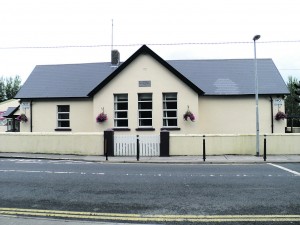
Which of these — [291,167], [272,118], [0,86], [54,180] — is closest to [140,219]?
[54,180]

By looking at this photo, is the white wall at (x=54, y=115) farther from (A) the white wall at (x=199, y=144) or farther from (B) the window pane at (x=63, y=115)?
(A) the white wall at (x=199, y=144)

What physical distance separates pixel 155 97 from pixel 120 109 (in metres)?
2.59

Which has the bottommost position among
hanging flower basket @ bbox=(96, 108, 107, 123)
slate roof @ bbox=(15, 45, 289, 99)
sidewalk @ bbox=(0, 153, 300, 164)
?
sidewalk @ bbox=(0, 153, 300, 164)

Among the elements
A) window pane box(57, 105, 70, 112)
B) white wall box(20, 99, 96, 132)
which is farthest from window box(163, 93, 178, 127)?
window pane box(57, 105, 70, 112)

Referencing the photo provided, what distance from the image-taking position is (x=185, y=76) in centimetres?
2352

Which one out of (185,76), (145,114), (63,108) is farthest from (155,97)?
(63,108)

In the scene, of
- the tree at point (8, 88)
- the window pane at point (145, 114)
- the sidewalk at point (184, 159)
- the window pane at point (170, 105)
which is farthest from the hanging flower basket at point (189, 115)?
the tree at point (8, 88)

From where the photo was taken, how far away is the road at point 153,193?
6.69m

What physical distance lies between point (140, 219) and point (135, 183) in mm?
3687

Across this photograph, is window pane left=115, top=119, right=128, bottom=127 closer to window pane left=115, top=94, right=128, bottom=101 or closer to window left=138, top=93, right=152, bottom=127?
window left=138, top=93, right=152, bottom=127

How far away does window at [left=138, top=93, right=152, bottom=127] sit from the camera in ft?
70.4

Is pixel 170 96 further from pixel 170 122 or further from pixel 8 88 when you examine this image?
pixel 8 88

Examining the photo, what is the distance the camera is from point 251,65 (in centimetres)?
2584

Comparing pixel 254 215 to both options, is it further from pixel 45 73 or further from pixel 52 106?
pixel 45 73
